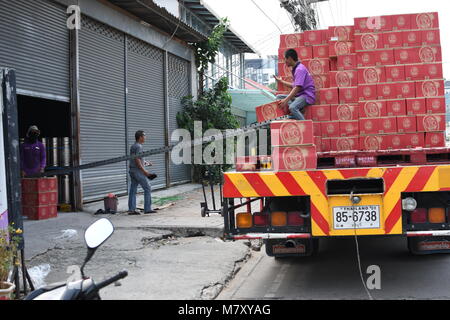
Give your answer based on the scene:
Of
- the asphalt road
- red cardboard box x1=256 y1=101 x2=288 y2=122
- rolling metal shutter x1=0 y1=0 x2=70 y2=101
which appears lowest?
the asphalt road

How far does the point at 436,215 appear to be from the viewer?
545 centimetres

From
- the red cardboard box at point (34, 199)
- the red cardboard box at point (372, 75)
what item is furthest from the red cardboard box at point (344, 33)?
the red cardboard box at point (34, 199)

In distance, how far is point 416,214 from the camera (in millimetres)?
5473

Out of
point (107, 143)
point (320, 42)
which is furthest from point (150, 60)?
point (320, 42)

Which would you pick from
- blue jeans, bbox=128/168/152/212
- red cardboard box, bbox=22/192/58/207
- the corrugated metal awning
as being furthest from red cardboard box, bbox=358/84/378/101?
the corrugated metal awning

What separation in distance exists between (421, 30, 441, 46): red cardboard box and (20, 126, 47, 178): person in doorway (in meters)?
6.90

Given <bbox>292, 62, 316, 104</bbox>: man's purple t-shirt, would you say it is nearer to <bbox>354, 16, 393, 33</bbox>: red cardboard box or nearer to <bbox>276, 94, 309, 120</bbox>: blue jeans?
<bbox>276, 94, 309, 120</bbox>: blue jeans

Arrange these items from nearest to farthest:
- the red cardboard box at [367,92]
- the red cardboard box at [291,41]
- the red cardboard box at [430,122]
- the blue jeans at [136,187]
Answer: the red cardboard box at [430,122]
the red cardboard box at [367,92]
the red cardboard box at [291,41]
the blue jeans at [136,187]

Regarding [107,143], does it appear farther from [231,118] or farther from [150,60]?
[231,118]

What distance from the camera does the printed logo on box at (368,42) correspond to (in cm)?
677

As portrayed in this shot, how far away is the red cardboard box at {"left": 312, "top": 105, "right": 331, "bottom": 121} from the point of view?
6.73 meters

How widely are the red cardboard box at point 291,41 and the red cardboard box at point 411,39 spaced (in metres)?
1.40

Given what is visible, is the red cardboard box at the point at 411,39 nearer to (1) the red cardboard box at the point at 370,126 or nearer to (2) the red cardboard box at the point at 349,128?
(1) the red cardboard box at the point at 370,126

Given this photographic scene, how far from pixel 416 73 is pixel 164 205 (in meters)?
7.36
